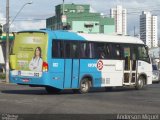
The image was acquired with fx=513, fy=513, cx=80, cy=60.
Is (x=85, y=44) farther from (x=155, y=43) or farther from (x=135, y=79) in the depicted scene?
(x=155, y=43)

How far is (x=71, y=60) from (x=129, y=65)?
469 cm

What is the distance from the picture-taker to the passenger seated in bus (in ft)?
81.0

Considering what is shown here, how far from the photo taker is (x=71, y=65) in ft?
83.7

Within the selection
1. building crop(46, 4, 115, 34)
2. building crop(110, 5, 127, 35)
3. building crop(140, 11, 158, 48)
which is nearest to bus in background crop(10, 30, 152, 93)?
building crop(110, 5, 127, 35)

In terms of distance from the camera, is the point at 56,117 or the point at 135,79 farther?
the point at 135,79

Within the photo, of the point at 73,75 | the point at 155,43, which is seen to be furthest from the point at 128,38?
the point at 155,43

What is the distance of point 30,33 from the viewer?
25312mm

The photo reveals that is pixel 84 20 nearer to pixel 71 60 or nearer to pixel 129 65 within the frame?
pixel 129 65

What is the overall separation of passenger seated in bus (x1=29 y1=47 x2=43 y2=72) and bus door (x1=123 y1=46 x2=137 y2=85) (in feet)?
19.2

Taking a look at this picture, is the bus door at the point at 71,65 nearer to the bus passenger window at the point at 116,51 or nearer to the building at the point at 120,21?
the bus passenger window at the point at 116,51

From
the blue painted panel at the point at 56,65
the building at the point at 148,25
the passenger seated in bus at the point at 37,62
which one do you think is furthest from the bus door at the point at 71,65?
the building at the point at 148,25

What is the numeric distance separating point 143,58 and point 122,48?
2.01 m

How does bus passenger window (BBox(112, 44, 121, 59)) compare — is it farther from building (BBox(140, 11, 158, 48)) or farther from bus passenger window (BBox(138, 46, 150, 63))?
building (BBox(140, 11, 158, 48))

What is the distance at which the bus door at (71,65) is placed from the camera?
25297mm
